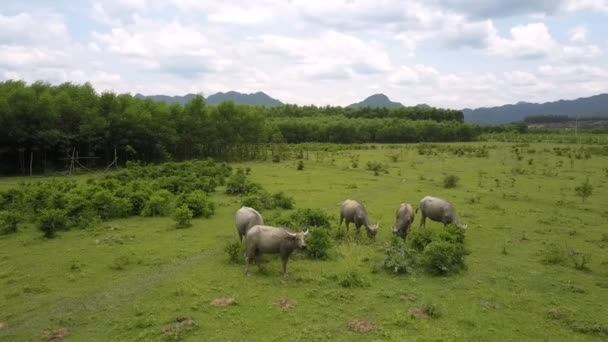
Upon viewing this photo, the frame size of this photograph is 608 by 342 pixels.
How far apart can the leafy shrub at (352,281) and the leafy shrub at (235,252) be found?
11.2 ft

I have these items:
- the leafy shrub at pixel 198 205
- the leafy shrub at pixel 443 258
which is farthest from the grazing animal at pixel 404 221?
the leafy shrub at pixel 198 205

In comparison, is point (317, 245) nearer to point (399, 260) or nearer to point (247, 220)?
point (247, 220)

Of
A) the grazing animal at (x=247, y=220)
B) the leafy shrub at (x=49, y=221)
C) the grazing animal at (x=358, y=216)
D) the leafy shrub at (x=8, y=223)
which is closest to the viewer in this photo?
the grazing animal at (x=247, y=220)

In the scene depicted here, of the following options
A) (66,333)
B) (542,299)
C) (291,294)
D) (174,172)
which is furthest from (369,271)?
(174,172)

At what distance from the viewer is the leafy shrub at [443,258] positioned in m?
13.6

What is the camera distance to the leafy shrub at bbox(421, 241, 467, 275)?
1361cm

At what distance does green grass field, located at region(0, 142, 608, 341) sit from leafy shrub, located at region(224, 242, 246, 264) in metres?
0.27

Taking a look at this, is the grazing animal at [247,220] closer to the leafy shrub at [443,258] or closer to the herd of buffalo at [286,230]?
the herd of buffalo at [286,230]

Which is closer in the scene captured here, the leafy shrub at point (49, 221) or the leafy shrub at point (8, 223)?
the leafy shrub at point (49, 221)

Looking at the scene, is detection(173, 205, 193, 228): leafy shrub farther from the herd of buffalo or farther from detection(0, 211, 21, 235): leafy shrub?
detection(0, 211, 21, 235): leafy shrub

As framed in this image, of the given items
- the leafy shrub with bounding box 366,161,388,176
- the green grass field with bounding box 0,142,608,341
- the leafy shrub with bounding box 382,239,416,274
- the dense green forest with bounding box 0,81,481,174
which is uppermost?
the dense green forest with bounding box 0,81,481,174

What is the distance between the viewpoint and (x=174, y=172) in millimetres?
32500

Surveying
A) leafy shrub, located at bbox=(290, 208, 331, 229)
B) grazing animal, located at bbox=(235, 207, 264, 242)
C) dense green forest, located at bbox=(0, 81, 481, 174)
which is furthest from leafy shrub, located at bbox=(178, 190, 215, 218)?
dense green forest, located at bbox=(0, 81, 481, 174)

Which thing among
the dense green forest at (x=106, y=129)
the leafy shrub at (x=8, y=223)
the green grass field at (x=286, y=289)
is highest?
the dense green forest at (x=106, y=129)
